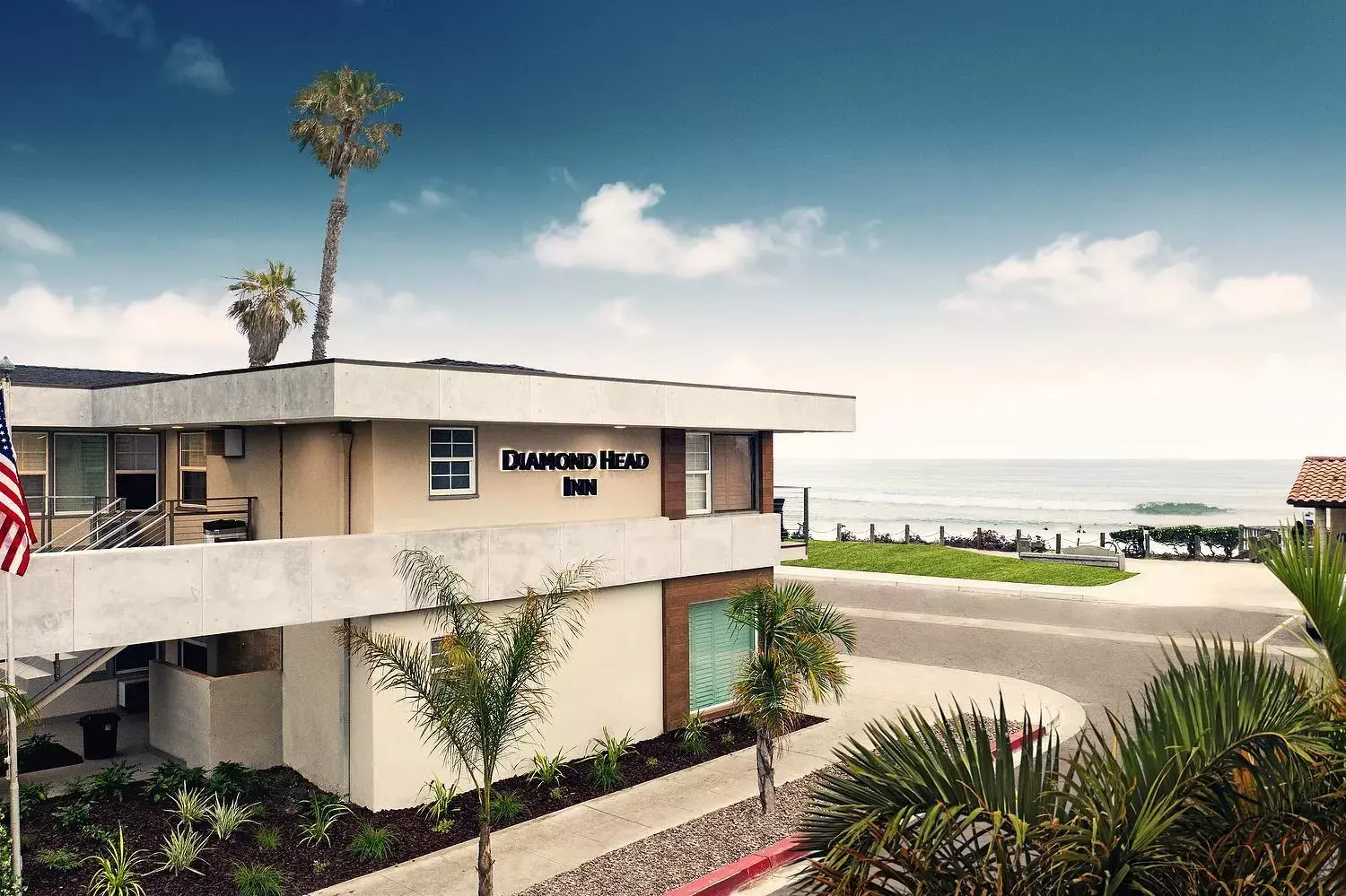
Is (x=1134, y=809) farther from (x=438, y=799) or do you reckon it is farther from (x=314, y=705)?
(x=314, y=705)

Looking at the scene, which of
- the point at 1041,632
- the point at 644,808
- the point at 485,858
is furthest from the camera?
the point at 1041,632

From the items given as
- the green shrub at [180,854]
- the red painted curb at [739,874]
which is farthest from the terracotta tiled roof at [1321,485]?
the green shrub at [180,854]

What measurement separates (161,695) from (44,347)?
67743 millimetres

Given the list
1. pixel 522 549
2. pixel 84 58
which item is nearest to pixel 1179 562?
pixel 522 549

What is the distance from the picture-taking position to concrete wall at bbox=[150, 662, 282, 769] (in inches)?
622

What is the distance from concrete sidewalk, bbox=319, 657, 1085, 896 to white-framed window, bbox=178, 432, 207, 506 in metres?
10.2

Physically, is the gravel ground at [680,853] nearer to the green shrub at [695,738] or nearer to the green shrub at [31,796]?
the green shrub at [695,738]

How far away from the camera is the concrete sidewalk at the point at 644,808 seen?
12.3m

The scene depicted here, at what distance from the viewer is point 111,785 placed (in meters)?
14.5

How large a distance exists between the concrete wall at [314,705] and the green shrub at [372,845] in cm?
199

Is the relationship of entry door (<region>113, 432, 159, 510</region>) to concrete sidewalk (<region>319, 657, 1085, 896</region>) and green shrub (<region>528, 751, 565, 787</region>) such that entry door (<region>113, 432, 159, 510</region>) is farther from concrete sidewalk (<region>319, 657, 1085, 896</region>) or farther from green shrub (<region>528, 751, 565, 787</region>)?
concrete sidewalk (<region>319, 657, 1085, 896</region>)

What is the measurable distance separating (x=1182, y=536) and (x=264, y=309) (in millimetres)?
42152

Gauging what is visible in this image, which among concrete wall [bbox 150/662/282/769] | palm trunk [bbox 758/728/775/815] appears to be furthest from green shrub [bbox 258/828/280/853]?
palm trunk [bbox 758/728/775/815]

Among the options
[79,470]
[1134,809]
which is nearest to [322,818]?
[79,470]
